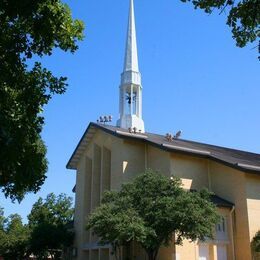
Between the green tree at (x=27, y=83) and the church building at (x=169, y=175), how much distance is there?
49.5 ft

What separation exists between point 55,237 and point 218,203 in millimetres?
13520

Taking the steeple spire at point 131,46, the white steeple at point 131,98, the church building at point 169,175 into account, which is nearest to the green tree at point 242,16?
the church building at point 169,175

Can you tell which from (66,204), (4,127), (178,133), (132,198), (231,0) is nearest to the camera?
(231,0)

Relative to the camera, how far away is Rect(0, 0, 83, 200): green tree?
11.3m

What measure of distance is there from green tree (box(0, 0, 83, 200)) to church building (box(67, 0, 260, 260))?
15.1 meters

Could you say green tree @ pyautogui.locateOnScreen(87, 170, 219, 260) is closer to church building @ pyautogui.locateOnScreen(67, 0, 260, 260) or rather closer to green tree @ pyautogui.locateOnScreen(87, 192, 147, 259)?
green tree @ pyautogui.locateOnScreen(87, 192, 147, 259)

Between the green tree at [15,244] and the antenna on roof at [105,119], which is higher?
the antenna on roof at [105,119]

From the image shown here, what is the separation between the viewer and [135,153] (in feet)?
101

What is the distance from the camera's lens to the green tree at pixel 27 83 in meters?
11.3

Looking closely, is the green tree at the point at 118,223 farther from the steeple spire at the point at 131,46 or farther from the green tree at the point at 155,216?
the steeple spire at the point at 131,46

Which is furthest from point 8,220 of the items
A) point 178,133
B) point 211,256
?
point 211,256

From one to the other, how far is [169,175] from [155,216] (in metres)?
6.32

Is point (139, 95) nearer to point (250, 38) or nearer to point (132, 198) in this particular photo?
point (132, 198)

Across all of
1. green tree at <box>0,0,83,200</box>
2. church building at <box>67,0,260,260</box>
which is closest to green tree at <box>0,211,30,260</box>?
church building at <box>67,0,260,260</box>
